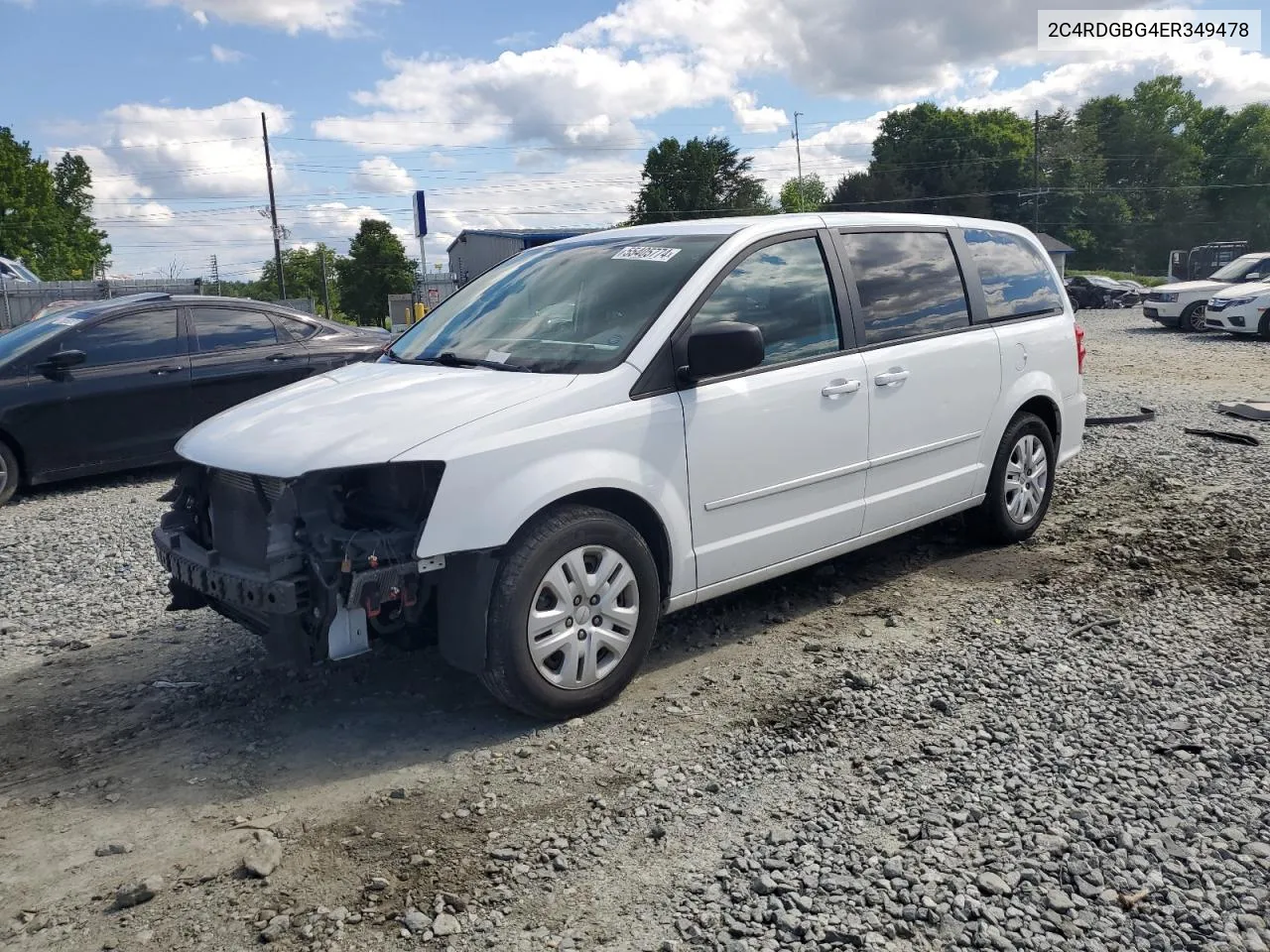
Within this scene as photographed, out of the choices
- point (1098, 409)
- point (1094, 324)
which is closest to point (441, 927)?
point (1098, 409)

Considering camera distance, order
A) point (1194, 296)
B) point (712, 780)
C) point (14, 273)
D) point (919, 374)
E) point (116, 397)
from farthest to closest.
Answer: point (14, 273) → point (1194, 296) → point (116, 397) → point (919, 374) → point (712, 780)

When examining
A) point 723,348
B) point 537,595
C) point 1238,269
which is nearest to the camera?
point 537,595

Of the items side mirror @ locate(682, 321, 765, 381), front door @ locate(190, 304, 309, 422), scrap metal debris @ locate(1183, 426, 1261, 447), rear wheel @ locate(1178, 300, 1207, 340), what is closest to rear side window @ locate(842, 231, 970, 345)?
side mirror @ locate(682, 321, 765, 381)

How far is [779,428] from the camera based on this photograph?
14.7 ft

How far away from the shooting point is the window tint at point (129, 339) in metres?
8.61

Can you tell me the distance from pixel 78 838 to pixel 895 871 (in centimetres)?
250

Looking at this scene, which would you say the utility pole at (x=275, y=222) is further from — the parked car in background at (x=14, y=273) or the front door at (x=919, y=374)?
the front door at (x=919, y=374)

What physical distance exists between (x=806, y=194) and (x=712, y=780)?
11654 cm

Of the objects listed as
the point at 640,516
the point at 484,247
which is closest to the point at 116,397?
the point at 640,516

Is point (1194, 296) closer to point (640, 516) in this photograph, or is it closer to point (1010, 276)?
point (1010, 276)

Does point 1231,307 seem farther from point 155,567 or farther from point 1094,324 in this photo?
point 155,567

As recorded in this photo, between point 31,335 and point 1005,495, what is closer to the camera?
point 1005,495

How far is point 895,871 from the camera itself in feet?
9.52

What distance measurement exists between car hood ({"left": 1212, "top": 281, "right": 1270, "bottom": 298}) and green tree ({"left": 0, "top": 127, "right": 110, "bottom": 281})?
226 ft
